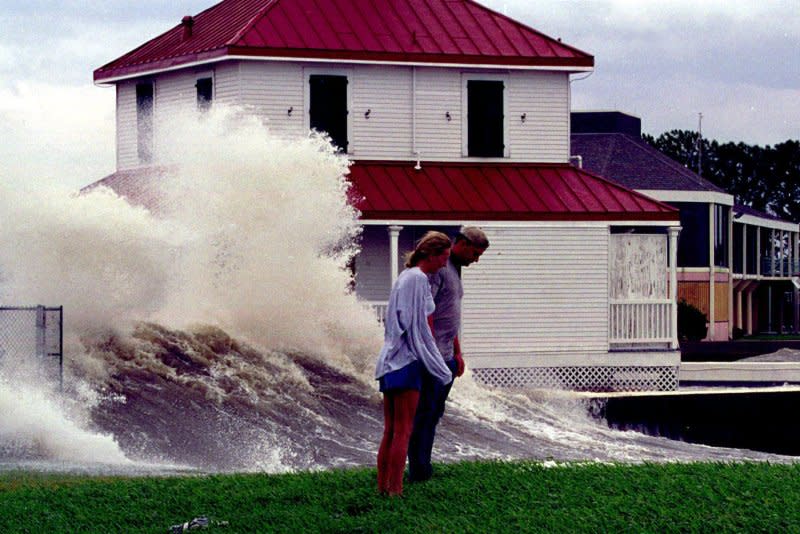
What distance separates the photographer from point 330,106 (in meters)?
34.5

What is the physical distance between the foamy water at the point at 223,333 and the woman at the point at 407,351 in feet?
22.9

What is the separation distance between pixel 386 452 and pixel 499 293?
69.0 ft

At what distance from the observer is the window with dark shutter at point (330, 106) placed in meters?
34.3

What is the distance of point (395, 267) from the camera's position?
32.0m

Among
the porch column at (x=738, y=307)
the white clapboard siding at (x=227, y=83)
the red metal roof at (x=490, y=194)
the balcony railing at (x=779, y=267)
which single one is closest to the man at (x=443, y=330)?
the red metal roof at (x=490, y=194)

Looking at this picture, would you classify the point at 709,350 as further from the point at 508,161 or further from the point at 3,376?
the point at 3,376

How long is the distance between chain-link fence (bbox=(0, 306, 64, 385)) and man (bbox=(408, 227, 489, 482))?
10891mm

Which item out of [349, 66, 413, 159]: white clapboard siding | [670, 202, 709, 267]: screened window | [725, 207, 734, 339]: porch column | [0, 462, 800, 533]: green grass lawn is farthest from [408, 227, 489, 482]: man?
[725, 207, 734, 339]: porch column

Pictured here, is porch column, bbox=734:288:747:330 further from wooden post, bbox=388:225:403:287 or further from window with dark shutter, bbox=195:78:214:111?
wooden post, bbox=388:225:403:287

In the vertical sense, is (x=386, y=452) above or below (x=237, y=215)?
below

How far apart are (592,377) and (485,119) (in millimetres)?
6194

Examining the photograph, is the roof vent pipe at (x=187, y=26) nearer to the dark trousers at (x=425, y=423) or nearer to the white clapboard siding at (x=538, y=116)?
the white clapboard siding at (x=538, y=116)

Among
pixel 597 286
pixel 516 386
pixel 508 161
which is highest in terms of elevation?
pixel 508 161

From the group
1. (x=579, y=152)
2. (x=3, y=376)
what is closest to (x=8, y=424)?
(x=3, y=376)
